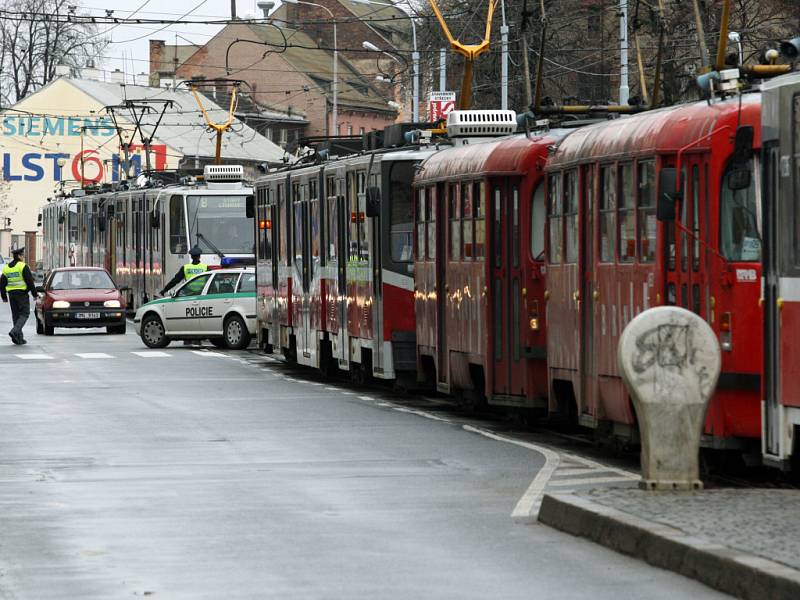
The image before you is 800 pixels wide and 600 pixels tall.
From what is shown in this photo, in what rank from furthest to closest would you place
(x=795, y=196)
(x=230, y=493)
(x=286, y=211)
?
(x=286, y=211) → (x=230, y=493) → (x=795, y=196)

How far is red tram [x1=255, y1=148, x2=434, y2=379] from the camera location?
24.3m

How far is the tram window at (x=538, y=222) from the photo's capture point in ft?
63.7

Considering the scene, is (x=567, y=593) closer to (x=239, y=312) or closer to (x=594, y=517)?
(x=594, y=517)

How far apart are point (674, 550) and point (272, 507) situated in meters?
3.87

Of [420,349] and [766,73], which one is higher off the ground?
[766,73]

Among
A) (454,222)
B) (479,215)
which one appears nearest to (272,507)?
(479,215)

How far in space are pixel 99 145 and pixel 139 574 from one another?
10041 cm

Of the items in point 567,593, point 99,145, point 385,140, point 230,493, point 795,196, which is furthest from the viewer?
point 99,145

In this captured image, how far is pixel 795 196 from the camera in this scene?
13.4m

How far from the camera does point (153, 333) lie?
126ft

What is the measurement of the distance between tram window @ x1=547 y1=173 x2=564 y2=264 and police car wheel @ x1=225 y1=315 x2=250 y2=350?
20.0 metres

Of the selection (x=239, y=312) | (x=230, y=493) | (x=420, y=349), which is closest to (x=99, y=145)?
(x=239, y=312)

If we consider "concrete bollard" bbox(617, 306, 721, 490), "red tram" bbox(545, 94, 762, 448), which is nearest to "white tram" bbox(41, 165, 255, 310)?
"red tram" bbox(545, 94, 762, 448)

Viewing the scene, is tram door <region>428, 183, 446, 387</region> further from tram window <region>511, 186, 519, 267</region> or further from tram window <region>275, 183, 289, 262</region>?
tram window <region>275, 183, 289, 262</region>
